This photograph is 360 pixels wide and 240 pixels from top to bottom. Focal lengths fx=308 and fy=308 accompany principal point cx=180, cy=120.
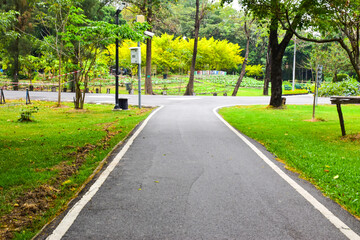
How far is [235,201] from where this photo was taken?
13.6ft

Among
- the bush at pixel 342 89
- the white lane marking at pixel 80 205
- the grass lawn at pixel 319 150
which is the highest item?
the bush at pixel 342 89

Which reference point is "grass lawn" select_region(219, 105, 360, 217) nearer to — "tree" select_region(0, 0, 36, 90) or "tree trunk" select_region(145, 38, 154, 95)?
"tree trunk" select_region(145, 38, 154, 95)

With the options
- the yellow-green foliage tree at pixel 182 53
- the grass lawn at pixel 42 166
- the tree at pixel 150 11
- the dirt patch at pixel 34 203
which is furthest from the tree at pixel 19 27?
the dirt patch at pixel 34 203

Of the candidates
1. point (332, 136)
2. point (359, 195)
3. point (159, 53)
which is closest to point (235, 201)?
point (359, 195)

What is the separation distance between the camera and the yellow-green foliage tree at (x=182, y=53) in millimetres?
45656

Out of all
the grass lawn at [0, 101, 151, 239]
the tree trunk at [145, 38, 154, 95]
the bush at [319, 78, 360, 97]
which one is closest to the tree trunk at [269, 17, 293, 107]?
the grass lawn at [0, 101, 151, 239]

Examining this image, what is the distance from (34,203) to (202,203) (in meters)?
2.19

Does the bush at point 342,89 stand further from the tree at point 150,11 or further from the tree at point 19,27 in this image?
the tree at point 19,27

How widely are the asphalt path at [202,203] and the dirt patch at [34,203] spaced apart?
430mm

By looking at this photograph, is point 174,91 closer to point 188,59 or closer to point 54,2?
point 188,59

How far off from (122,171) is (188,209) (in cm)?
202

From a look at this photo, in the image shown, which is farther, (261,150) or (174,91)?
(174,91)

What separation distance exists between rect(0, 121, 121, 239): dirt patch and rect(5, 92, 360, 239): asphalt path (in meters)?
0.43

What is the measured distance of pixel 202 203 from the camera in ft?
13.3
